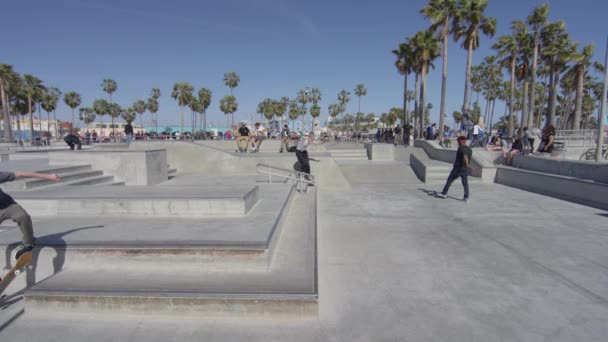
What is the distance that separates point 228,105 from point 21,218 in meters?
74.6

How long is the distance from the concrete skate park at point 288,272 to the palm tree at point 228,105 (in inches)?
2758

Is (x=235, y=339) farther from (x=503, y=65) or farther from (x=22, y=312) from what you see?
(x=503, y=65)

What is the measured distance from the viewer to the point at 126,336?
2.88 m

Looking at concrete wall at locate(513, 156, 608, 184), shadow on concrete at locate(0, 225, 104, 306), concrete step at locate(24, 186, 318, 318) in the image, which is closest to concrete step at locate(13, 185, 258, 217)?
shadow on concrete at locate(0, 225, 104, 306)

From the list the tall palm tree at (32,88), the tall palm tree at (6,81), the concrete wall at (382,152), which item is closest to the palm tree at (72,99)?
the tall palm tree at (32,88)

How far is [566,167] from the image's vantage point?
956cm

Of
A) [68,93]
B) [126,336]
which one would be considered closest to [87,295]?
[126,336]

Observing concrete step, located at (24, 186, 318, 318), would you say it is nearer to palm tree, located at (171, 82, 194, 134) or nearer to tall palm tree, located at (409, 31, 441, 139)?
tall palm tree, located at (409, 31, 441, 139)

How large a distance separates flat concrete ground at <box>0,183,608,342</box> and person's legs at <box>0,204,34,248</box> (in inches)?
26.5

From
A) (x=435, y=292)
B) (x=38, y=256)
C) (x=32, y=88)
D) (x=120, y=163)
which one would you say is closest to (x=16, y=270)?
(x=38, y=256)

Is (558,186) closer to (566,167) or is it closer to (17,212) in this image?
(566,167)

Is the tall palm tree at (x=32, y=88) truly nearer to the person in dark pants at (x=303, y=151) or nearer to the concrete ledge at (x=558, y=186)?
the person in dark pants at (x=303, y=151)

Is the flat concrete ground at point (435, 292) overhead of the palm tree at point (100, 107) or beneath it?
beneath

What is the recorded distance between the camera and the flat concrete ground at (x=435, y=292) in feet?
9.54
